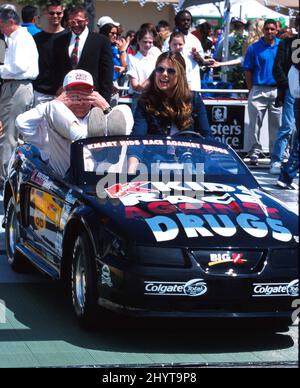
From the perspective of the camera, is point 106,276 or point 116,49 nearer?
point 106,276

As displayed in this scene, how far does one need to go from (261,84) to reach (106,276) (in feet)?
30.8

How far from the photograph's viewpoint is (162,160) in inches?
312

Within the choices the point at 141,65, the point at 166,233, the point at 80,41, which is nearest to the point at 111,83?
the point at 80,41

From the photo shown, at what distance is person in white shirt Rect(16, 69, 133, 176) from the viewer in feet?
27.5

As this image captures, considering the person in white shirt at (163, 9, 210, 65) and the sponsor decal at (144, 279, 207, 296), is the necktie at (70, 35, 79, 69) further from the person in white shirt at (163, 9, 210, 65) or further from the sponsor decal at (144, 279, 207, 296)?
the sponsor decal at (144, 279, 207, 296)

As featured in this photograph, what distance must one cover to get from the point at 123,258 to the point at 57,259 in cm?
112

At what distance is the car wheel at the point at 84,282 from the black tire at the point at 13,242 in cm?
174

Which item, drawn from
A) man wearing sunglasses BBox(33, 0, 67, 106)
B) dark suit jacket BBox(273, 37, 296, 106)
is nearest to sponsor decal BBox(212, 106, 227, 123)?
dark suit jacket BBox(273, 37, 296, 106)

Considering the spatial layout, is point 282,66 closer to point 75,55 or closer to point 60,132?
point 75,55

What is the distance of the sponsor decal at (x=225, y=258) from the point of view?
6613 mm

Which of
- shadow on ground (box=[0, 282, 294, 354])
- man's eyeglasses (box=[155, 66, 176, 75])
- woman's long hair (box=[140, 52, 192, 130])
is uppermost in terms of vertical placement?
man's eyeglasses (box=[155, 66, 176, 75])

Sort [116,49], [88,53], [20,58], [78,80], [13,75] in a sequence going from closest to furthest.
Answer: [78,80]
[88,53]
[20,58]
[13,75]
[116,49]
